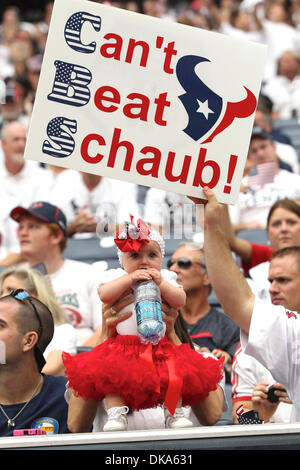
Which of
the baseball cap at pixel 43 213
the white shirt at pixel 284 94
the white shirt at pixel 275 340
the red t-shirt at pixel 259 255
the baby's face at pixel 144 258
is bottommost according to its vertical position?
the white shirt at pixel 275 340

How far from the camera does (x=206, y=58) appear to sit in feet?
9.77

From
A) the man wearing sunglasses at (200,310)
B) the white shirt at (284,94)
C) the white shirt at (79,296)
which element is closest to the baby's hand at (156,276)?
the man wearing sunglasses at (200,310)

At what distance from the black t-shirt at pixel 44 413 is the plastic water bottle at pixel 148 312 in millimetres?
558

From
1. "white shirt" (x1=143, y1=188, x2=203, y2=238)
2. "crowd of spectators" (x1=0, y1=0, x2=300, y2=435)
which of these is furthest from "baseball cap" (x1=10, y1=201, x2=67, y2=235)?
"white shirt" (x1=143, y1=188, x2=203, y2=238)

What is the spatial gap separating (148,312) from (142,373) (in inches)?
7.5

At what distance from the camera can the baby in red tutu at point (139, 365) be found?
2613 mm

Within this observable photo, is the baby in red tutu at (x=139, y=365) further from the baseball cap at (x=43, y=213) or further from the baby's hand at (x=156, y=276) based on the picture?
the baseball cap at (x=43, y=213)

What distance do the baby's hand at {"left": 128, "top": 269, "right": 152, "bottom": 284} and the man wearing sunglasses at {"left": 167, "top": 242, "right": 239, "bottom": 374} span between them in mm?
1382

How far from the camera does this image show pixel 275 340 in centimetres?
279

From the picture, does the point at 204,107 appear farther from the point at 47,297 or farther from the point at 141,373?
the point at 47,297

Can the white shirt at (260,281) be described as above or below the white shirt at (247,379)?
above

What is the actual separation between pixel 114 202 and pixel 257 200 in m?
1.01

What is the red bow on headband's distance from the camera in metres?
2.76

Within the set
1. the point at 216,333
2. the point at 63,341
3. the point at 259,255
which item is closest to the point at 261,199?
the point at 259,255
